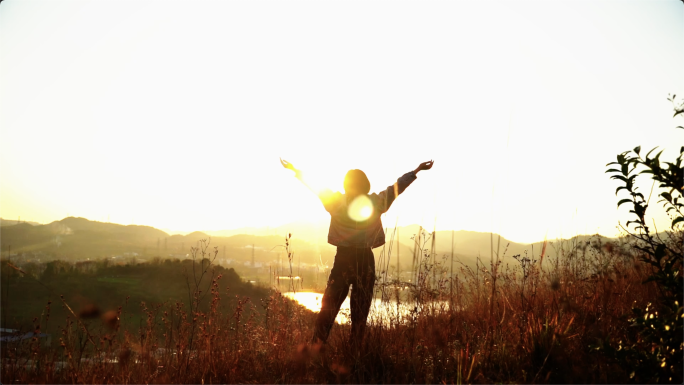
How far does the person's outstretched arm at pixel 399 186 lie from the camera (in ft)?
15.7

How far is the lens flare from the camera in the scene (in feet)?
15.3

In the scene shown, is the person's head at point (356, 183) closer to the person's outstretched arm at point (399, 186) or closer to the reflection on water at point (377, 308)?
the person's outstretched arm at point (399, 186)

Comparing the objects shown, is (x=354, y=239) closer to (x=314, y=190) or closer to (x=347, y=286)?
(x=347, y=286)

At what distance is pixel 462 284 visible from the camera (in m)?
5.71

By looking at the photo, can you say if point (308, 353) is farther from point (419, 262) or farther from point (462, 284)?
point (462, 284)

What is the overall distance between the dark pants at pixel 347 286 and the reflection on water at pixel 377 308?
137 millimetres

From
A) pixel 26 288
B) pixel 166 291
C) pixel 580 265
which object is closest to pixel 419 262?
pixel 580 265

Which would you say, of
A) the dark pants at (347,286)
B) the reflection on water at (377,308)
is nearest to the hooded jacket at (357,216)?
the dark pants at (347,286)

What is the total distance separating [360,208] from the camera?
472 centimetres

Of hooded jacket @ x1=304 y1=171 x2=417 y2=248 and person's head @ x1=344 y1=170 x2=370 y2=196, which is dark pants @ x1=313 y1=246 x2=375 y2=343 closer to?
hooded jacket @ x1=304 y1=171 x2=417 y2=248

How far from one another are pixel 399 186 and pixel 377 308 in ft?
4.57

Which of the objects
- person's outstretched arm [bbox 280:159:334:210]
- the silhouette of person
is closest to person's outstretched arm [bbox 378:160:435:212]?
the silhouette of person

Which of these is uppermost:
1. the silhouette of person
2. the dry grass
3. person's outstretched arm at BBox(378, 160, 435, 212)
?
person's outstretched arm at BBox(378, 160, 435, 212)

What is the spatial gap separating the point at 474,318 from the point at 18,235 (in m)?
130
